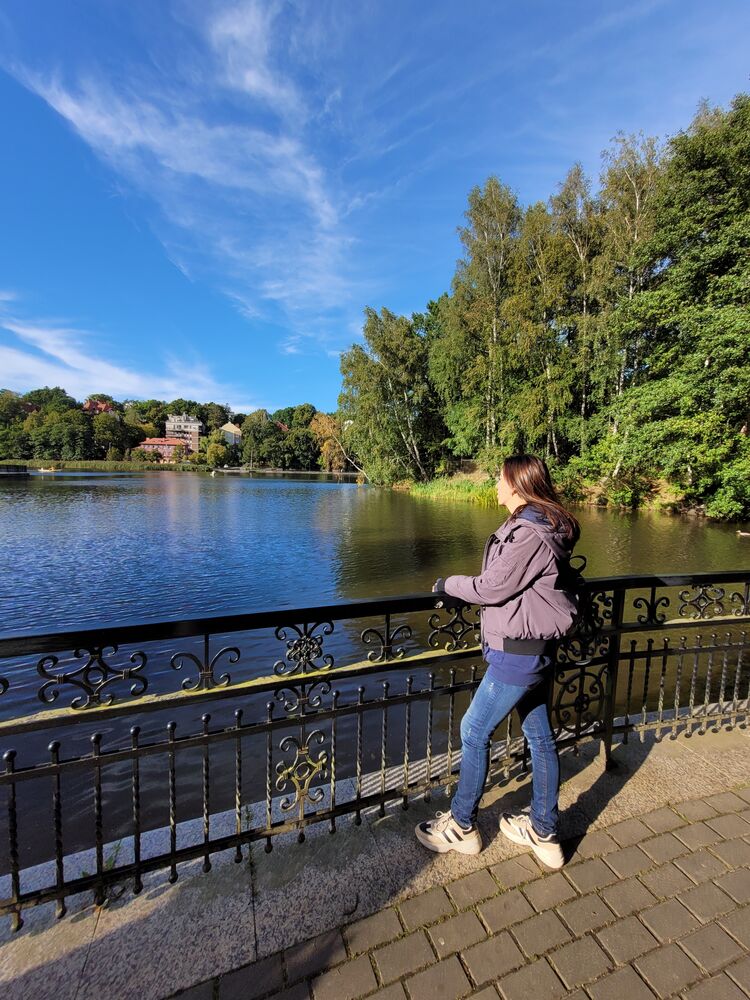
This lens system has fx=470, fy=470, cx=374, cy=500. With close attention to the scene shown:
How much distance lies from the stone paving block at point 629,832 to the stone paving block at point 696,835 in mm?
146

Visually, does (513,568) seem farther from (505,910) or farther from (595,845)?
(595,845)

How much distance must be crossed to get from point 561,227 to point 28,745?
3027 centimetres

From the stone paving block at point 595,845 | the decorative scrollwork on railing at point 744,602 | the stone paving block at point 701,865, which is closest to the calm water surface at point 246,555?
the stone paving block at point 595,845

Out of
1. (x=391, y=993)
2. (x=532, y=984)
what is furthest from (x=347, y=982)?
(x=532, y=984)

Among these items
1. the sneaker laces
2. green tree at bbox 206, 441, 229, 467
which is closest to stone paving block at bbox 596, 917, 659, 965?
the sneaker laces

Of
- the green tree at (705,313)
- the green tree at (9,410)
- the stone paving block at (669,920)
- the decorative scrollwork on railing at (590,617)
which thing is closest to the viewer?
the stone paving block at (669,920)

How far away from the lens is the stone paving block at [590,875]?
1.92 m

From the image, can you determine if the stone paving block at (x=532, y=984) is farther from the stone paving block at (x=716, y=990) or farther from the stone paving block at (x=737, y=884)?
the stone paving block at (x=737, y=884)

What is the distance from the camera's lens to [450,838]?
2100 millimetres

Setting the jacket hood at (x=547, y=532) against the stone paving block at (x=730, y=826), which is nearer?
the jacket hood at (x=547, y=532)

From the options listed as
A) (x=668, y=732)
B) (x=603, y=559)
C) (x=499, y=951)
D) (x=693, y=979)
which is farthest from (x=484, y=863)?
(x=603, y=559)

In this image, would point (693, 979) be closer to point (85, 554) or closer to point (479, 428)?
point (85, 554)

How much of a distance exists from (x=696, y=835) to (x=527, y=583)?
159 centimetres

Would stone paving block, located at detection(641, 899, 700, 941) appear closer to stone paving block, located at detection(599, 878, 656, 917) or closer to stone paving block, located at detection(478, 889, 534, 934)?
stone paving block, located at detection(599, 878, 656, 917)
